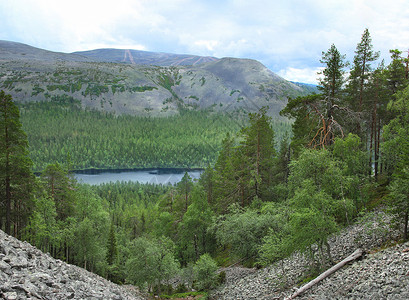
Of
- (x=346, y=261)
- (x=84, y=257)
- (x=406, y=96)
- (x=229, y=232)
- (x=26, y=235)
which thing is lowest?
(x=84, y=257)

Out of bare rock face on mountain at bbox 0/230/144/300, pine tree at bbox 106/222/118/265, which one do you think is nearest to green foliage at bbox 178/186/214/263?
pine tree at bbox 106/222/118/265

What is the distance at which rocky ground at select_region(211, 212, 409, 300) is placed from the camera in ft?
41.3

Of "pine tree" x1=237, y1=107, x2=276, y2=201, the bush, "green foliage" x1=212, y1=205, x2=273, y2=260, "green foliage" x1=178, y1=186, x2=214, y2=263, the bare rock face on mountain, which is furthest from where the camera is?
"green foliage" x1=178, y1=186, x2=214, y2=263

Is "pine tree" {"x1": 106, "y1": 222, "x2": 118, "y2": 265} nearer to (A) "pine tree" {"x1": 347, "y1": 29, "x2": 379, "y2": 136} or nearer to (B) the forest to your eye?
(B) the forest

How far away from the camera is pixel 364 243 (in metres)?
19.3

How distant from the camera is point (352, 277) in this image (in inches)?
591

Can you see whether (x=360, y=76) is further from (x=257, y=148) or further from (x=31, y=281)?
(x=31, y=281)

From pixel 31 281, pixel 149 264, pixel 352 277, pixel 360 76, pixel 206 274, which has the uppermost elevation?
pixel 360 76

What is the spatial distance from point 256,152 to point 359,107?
14051 millimetres

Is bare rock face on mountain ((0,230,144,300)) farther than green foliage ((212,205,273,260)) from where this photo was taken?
No

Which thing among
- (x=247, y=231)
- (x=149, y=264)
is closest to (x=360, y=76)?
(x=247, y=231)

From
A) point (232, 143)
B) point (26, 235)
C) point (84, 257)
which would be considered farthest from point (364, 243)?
point (84, 257)

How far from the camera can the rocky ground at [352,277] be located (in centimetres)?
1260

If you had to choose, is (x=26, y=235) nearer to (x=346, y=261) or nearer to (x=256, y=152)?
(x=256, y=152)
